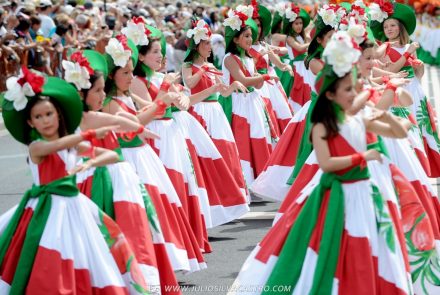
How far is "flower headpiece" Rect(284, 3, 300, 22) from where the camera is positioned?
15086 millimetres

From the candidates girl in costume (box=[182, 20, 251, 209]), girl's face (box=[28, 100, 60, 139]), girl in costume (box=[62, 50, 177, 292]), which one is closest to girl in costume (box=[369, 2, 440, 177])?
girl in costume (box=[182, 20, 251, 209])

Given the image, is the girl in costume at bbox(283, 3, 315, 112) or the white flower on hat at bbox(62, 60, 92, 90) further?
the girl in costume at bbox(283, 3, 315, 112)

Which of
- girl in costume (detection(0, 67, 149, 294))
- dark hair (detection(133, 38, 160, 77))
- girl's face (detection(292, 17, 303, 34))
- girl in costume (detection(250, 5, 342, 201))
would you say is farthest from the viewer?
girl's face (detection(292, 17, 303, 34))

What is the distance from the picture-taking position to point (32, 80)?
673cm

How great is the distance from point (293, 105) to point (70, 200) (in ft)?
27.3

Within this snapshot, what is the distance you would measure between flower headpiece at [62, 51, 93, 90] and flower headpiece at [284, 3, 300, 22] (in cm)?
801

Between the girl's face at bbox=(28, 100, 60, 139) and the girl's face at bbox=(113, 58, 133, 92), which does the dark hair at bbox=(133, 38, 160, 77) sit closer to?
the girl's face at bbox=(113, 58, 133, 92)

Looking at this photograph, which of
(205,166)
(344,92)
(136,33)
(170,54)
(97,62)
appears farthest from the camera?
(170,54)

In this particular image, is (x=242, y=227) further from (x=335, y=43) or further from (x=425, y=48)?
(x=425, y=48)

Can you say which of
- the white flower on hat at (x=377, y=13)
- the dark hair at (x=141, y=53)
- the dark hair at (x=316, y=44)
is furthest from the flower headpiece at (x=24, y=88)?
the white flower on hat at (x=377, y=13)

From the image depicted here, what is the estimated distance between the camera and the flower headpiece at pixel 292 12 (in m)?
15.1

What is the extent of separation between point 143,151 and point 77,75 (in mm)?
986

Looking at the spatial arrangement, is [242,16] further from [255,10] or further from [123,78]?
[123,78]

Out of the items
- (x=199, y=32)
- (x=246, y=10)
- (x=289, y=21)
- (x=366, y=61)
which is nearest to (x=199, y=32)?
(x=199, y=32)
